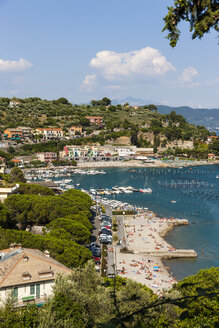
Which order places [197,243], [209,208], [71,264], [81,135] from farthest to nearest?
[81,135] < [209,208] < [197,243] < [71,264]

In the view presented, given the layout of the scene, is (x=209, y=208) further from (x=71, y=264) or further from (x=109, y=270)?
(x=71, y=264)

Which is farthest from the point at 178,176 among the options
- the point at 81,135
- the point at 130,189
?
the point at 81,135

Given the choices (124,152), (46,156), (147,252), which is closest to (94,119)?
(124,152)

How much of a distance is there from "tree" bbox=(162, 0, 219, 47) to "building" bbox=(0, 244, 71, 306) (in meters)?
11.9

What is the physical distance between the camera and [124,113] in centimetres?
15038

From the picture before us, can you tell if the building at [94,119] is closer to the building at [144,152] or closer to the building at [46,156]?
the building at [144,152]

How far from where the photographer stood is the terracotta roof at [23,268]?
13758 mm

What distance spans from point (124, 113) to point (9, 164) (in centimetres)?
7995

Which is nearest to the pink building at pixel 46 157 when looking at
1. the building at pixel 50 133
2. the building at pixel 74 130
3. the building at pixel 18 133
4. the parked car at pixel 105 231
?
the building at pixel 18 133

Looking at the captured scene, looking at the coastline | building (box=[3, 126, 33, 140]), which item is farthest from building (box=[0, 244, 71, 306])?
building (box=[3, 126, 33, 140])

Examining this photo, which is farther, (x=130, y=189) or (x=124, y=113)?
(x=124, y=113)

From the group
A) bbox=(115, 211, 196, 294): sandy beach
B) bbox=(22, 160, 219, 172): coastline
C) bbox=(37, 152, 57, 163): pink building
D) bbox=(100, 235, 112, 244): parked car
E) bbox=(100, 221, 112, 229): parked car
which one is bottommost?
bbox=(115, 211, 196, 294): sandy beach

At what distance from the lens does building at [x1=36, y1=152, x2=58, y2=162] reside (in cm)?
9588

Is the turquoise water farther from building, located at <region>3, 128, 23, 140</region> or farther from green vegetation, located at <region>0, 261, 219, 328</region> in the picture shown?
building, located at <region>3, 128, 23, 140</region>
